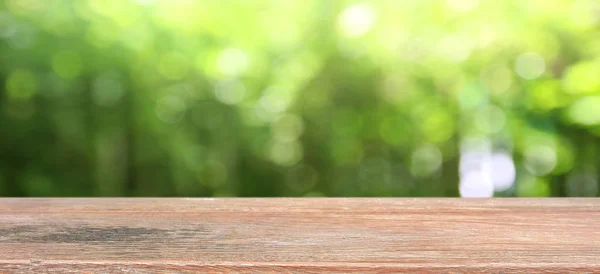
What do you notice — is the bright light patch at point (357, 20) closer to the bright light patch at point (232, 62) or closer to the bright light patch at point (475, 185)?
the bright light patch at point (232, 62)

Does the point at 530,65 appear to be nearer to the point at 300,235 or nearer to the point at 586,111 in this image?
the point at 586,111

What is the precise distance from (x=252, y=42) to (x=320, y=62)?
0.23m

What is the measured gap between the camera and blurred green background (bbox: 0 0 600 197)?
79.4 inches

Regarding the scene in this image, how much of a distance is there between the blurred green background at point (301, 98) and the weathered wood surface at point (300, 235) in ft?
4.03

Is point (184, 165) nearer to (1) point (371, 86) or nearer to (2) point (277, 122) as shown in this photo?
(2) point (277, 122)

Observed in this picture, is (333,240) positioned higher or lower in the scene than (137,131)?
higher

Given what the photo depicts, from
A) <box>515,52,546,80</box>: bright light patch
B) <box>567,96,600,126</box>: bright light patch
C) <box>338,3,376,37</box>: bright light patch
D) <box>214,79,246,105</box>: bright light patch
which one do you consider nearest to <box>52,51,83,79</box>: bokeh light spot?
<box>214,79,246,105</box>: bright light patch

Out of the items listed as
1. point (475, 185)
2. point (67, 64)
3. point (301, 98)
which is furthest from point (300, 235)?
point (67, 64)

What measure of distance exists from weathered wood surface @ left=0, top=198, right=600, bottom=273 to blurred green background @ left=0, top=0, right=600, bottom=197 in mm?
1229

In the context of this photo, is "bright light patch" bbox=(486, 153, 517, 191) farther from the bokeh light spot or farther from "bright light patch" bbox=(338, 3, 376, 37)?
the bokeh light spot

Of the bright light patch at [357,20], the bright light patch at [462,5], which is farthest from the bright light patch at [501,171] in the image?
the bright light patch at [357,20]

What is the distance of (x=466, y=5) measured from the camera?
6.61ft

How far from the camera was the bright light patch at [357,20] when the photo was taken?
202cm

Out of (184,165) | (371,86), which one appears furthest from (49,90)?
(371,86)
